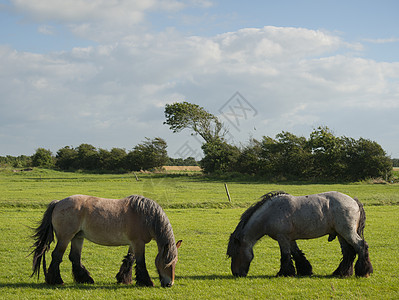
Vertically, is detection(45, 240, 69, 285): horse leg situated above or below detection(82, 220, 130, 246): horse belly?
below

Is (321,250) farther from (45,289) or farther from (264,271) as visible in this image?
(45,289)

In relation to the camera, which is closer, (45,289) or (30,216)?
Result: (45,289)

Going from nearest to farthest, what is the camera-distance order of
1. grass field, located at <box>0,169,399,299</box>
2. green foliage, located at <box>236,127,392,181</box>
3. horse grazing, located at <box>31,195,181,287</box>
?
grass field, located at <box>0,169,399,299</box> < horse grazing, located at <box>31,195,181,287</box> < green foliage, located at <box>236,127,392,181</box>

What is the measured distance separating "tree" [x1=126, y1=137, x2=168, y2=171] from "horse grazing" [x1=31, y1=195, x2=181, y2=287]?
6029 centimetres

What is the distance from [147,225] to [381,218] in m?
13.7

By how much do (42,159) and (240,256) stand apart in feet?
255

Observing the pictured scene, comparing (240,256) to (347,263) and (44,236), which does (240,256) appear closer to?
(347,263)

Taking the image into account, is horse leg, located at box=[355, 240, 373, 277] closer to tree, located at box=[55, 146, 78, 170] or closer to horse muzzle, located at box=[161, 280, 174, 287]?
horse muzzle, located at box=[161, 280, 174, 287]

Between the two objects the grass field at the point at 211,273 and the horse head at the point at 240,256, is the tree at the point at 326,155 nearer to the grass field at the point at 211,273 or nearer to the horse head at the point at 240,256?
the grass field at the point at 211,273

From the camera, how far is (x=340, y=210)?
7.28 metres

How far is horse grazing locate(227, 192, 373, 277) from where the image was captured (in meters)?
7.23

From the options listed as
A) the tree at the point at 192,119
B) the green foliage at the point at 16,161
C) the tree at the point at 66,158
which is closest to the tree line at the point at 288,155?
the tree at the point at 192,119

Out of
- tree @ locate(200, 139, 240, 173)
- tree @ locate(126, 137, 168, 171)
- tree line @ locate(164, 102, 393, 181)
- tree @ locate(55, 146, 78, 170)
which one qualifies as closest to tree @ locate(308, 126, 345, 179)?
tree line @ locate(164, 102, 393, 181)

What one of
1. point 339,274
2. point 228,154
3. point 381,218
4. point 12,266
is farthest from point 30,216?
point 228,154
